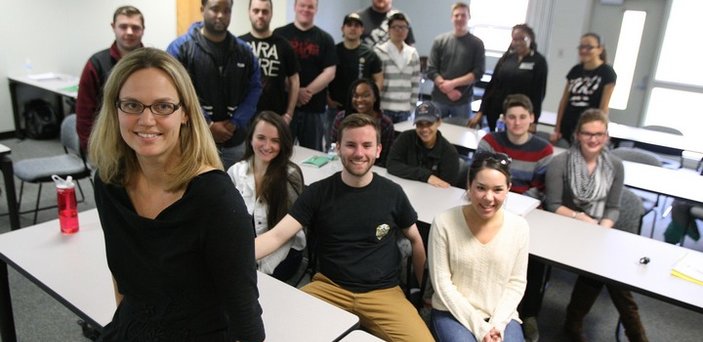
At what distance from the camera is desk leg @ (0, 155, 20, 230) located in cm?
320

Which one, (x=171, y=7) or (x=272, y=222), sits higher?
(x=171, y=7)

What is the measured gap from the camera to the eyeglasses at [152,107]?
111 centimetres

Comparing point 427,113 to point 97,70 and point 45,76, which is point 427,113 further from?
point 45,76

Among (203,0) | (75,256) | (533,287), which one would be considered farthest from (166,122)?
(203,0)

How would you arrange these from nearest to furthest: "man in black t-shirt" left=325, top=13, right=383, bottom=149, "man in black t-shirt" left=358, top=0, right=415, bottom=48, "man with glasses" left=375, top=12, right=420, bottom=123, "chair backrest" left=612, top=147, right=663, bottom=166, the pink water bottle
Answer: the pink water bottle < "chair backrest" left=612, top=147, right=663, bottom=166 < "man in black t-shirt" left=325, top=13, right=383, bottom=149 < "man with glasses" left=375, top=12, right=420, bottom=123 < "man in black t-shirt" left=358, top=0, right=415, bottom=48

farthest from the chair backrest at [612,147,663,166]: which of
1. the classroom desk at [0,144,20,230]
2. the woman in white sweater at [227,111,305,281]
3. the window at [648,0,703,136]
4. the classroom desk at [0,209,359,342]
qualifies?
the classroom desk at [0,144,20,230]

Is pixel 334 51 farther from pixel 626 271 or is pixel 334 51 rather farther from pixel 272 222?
pixel 626 271

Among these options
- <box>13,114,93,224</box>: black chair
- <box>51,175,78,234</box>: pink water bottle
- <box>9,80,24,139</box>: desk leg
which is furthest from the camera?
<box>9,80,24,139</box>: desk leg

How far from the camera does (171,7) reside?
22.3 ft

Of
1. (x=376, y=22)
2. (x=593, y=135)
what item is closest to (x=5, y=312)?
(x=593, y=135)

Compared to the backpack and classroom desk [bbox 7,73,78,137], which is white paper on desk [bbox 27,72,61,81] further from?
the backpack

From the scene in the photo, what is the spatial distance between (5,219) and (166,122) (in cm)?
357

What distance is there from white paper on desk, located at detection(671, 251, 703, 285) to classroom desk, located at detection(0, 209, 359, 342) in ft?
4.67

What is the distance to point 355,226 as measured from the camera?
2268mm
